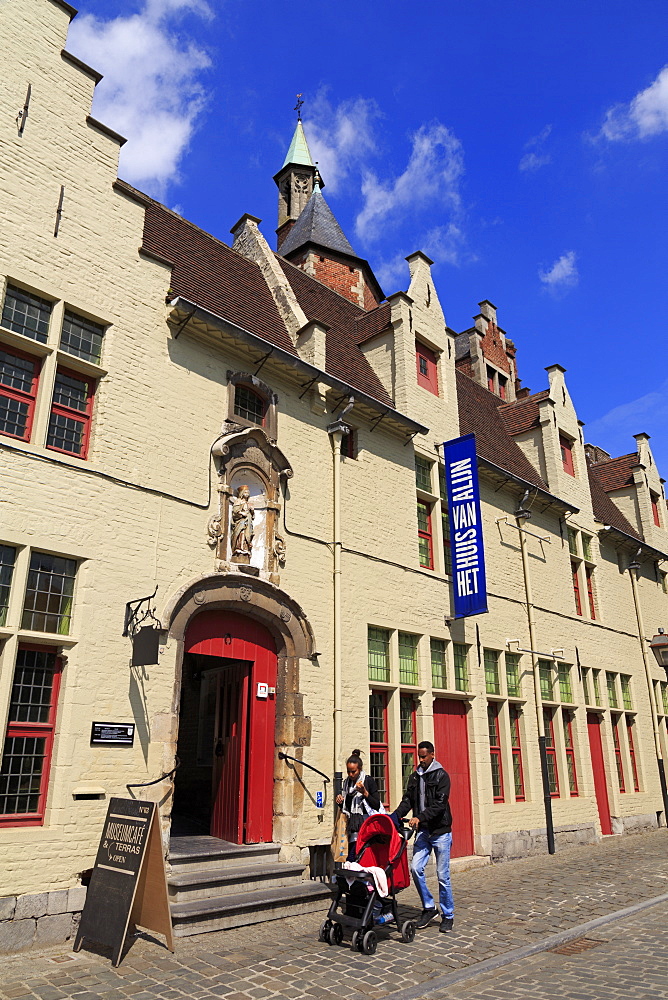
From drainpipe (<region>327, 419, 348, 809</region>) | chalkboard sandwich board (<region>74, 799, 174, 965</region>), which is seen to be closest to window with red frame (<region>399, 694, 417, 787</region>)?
drainpipe (<region>327, 419, 348, 809</region>)

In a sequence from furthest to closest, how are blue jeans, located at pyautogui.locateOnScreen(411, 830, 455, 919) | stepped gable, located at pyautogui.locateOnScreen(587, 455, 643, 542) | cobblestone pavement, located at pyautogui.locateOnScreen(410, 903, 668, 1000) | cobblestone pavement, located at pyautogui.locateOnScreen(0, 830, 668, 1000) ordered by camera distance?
stepped gable, located at pyautogui.locateOnScreen(587, 455, 643, 542), blue jeans, located at pyautogui.locateOnScreen(411, 830, 455, 919), cobblestone pavement, located at pyautogui.locateOnScreen(0, 830, 668, 1000), cobblestone pavement, located at pyautogui.locateOnScreen(410, 903, 668, 1000)

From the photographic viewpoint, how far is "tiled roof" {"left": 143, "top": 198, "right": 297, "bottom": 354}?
11.7 metres

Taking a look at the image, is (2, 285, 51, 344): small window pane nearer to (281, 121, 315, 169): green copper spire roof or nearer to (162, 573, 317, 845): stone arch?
(162, 573, 317, 845): stone arch

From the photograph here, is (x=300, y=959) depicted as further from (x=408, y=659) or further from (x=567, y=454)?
(x=567, y=454)

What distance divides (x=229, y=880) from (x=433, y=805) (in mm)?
2527

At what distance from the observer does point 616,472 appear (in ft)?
86.0

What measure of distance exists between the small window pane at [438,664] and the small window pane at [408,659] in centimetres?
55

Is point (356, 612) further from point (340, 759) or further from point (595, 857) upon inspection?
point (595, 857)

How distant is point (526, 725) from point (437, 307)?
362 inches

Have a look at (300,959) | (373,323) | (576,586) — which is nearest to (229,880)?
(300,959)

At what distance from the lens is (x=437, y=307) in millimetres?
16516

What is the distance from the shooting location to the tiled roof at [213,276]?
461 inches

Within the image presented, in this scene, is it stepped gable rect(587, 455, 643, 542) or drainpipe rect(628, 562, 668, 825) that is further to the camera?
stepped gable rect(587, 455, 643, 542)

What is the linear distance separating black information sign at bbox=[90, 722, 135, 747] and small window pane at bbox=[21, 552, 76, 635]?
3.64 ft
